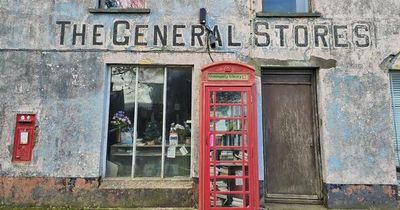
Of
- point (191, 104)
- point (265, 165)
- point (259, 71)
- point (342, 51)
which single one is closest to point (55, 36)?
point (191, 104)

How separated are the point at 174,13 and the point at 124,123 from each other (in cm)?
253

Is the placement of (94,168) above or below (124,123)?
below

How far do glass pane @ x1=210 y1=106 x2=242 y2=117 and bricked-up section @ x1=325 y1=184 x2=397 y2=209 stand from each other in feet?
7.81

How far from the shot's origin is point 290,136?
6.52 m

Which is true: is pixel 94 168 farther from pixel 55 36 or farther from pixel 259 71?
pixel 259 71

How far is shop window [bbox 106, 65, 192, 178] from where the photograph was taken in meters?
6.44

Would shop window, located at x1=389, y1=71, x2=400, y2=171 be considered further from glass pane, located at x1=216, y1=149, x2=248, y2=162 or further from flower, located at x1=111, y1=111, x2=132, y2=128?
flower, located at x1=111, y1=111, x2=132, y2=128

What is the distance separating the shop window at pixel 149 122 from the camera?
6438mm

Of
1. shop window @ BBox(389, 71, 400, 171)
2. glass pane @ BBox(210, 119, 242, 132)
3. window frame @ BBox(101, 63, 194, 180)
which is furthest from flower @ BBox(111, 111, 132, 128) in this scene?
shop window @ BBox(389, 71, 400, 171)

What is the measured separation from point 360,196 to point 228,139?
9.50 ft

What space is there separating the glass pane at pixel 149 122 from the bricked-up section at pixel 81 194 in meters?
0.45

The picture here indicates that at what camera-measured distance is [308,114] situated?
6.59 metres

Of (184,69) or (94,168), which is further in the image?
(184,69)

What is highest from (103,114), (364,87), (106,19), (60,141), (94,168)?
(106,19)
